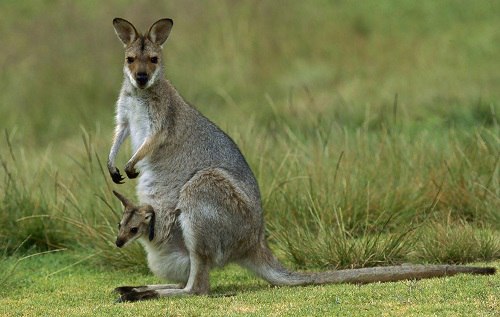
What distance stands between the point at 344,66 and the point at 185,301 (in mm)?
11587

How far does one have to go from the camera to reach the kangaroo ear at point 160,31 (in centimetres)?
827

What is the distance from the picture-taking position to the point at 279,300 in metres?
7.03

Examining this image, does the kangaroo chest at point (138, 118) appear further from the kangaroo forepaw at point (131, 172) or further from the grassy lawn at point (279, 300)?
the grassy lawn at point (279, 300)

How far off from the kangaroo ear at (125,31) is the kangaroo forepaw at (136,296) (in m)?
2.09

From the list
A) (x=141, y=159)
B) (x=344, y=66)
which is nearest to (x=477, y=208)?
(x=141, y=159)

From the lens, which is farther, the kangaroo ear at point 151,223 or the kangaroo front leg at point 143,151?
the kangaroo front leg at point 143,151

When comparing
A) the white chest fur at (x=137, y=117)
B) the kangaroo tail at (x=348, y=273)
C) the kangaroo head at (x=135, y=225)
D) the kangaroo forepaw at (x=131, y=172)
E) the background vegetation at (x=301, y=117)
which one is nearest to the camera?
the kangaroo tail at (x=348, y=273)

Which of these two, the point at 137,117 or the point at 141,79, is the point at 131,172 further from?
the point at 141,79

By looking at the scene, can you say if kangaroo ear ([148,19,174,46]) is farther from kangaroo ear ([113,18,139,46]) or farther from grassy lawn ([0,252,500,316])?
grassy lawn ([0,252,500,316])

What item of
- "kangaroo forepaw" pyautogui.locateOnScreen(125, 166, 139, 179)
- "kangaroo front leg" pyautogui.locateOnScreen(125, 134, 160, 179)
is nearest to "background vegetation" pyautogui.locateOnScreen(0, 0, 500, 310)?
"kangaroo forepaw" pyautogui.locateOnScreen(125, 166, 139, 179)

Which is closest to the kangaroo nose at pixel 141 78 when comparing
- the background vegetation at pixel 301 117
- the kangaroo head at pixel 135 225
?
the kangaroo head at pixel 135 225

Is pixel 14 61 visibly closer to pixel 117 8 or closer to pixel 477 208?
pixel 117 8

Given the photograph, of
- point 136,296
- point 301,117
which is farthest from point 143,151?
point 301,117

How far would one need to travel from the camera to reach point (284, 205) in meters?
9.84
